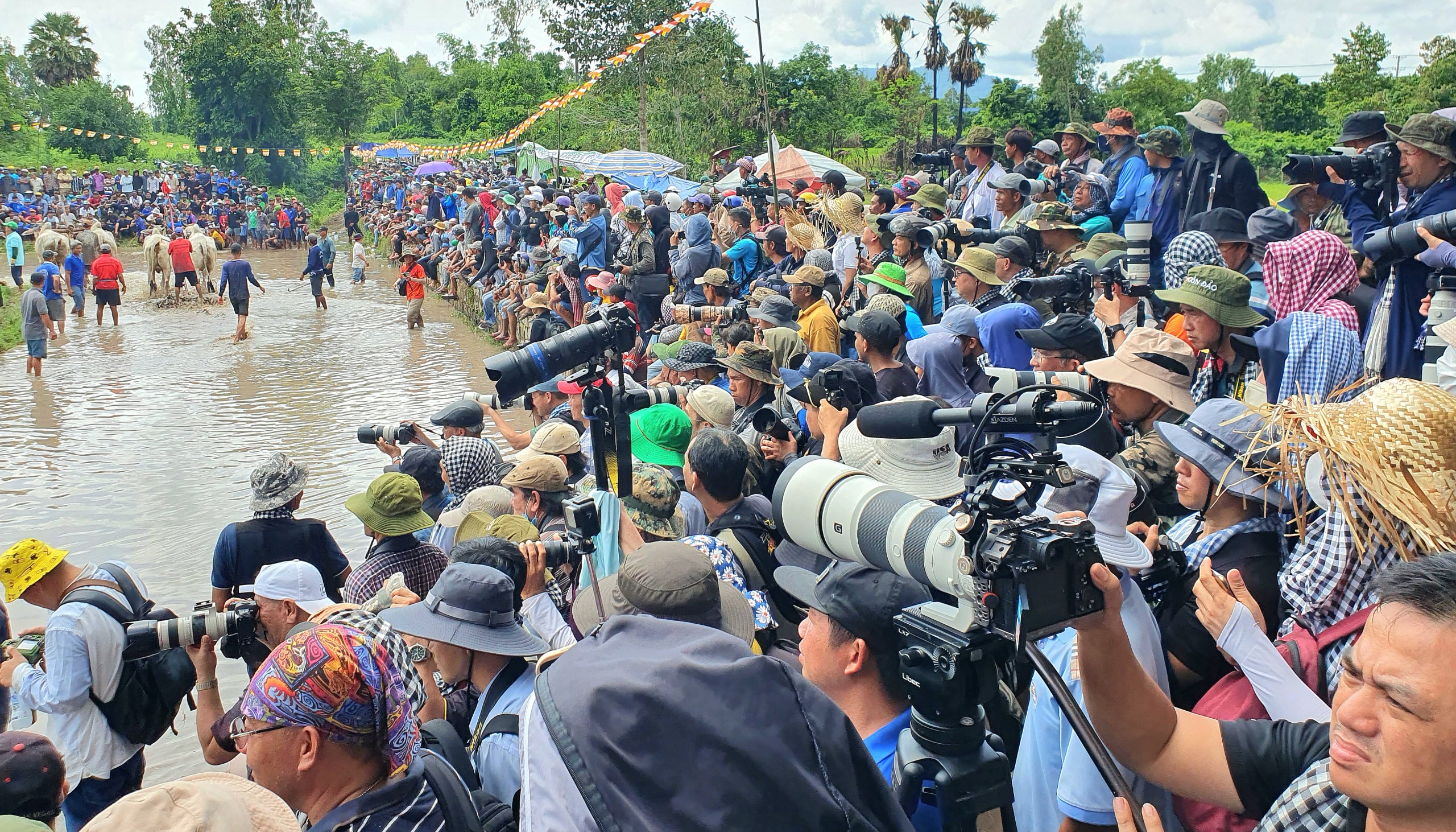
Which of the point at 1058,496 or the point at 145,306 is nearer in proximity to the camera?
the point at 1058,496

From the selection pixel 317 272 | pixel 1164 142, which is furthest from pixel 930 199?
pixel 317 272

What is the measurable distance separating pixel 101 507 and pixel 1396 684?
9931 millimetres

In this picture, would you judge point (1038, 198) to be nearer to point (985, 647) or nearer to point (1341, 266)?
point (1341, 266)

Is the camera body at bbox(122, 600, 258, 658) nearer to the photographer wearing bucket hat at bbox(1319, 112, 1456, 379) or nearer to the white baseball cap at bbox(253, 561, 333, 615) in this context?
the white baseball cap at bbox(253, 561, 333, 615)

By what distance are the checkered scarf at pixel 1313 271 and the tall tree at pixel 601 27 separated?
26.8 meters

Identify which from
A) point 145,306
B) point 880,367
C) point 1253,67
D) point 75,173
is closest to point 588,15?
point 145,306

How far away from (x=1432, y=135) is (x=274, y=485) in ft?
18.7

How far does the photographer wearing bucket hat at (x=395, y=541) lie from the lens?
425cm

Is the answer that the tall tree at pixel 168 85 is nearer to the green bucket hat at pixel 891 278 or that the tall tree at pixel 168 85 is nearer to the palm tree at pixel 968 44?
the palm tree at pixel 968 44

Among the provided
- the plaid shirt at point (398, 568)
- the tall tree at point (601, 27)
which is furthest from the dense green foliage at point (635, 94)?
the plaid shirt at point (398, 568)

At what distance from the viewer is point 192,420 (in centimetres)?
1176

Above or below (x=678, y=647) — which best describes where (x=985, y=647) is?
Result: below

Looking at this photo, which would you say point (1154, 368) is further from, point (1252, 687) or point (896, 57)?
point (896, 57)

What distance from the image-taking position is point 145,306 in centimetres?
2016
